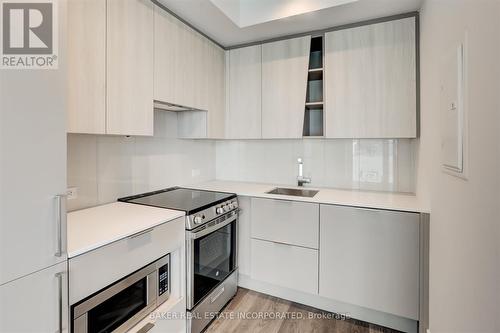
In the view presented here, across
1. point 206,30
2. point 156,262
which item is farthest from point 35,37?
point 206,30

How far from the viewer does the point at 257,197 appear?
2.24 m

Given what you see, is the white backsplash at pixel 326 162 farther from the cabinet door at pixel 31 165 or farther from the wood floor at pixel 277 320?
the cabinet door at pixel 31 165

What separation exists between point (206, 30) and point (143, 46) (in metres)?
0.80

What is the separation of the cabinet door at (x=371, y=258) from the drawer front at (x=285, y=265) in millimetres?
81

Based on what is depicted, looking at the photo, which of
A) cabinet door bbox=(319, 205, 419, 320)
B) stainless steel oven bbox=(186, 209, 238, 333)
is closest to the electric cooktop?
stainless steel oven bbox=(186, 209, 238, 333)

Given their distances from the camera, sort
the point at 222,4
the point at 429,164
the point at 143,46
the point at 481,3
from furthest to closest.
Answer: the point at 222,4 < the point at 143,46 < the point at 429,164 < the point at 481,3

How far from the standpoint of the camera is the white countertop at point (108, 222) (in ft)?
3.80

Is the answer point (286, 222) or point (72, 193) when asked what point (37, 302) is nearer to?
point (72, 193)

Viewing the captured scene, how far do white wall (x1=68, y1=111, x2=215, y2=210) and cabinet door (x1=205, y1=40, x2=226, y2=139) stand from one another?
356 millimetres

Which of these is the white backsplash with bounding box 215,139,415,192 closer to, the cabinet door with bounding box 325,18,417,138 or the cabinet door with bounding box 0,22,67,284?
the cabinet door with bounding box 325,18,417,138

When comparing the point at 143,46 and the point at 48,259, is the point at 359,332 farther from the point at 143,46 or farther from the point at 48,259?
the point at 143,46

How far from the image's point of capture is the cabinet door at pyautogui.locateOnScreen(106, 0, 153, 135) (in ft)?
5.10

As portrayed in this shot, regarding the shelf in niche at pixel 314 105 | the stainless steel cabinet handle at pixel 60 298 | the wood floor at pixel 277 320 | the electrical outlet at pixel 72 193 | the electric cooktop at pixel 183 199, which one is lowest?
the wood floor at pixel 277 320

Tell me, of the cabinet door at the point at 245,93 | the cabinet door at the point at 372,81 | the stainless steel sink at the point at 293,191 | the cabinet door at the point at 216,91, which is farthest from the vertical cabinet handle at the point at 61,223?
the cabinet door at the point at 372,81
